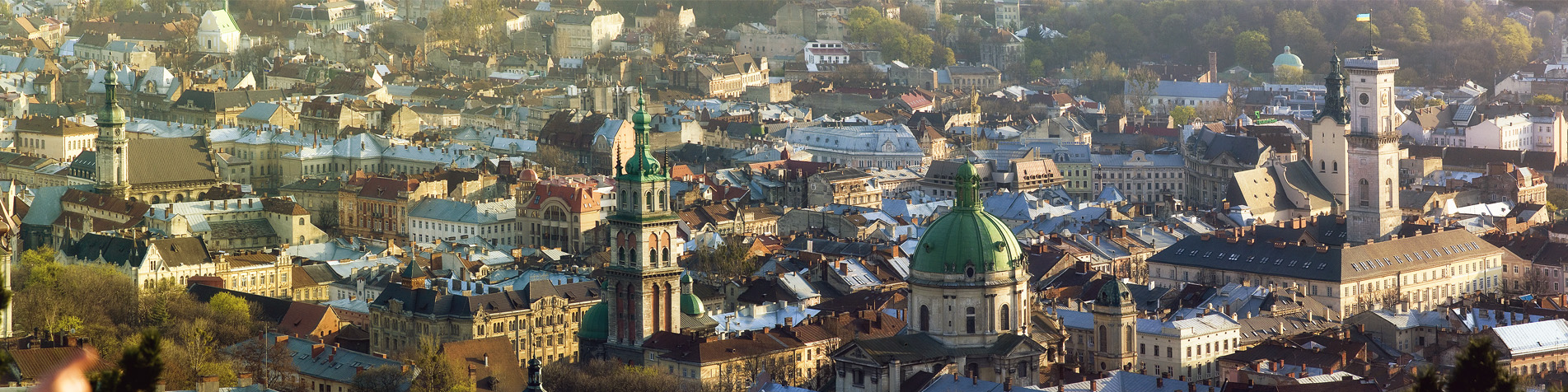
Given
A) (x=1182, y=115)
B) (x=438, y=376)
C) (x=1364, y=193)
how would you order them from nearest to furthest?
(x=438, y=376)
(x=1364, y=193)
(x=1182, y=115)

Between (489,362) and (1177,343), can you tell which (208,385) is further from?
(1177,343)

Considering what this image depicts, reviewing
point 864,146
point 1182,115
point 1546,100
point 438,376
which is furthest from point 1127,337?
point 1546,100

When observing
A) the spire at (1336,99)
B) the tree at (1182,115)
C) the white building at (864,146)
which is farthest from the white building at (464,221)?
the tree at (1182,115)

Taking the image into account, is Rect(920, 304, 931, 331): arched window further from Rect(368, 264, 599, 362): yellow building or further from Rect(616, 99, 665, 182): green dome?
Rect(368, 264, 599, 362): yellow building

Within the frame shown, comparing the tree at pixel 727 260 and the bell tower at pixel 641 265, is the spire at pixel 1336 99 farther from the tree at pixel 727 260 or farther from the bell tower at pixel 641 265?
the bell tower at pixel 641 265

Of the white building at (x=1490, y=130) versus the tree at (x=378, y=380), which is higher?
the white building at (x=1490, y=130)

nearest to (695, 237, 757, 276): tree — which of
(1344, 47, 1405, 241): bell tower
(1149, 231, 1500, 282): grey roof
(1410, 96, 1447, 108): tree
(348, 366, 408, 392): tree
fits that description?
(1149, 231, 1500, 282): grey roof
